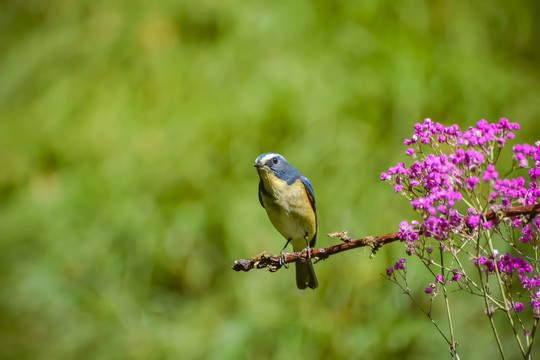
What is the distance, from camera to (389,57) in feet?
16.1

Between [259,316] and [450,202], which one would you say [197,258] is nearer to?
[259,316]

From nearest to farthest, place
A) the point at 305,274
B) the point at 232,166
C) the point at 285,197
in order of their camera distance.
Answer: the point at 285,197
the point at 305,274
the point at 232,166

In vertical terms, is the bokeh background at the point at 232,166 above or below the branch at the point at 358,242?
above

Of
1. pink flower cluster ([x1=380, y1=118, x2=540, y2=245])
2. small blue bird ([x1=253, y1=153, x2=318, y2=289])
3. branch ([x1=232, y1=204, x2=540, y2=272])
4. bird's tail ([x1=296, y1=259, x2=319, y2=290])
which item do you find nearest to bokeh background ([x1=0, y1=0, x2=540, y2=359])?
bird's tail ([x1=296, y1=259, x2=319, y2=290])

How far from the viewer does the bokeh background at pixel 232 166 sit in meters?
4.30

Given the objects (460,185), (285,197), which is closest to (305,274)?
(285,197)

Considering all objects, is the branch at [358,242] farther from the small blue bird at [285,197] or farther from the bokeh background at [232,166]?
the bokeh background at [232,166]

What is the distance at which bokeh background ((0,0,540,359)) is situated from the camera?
169 inches

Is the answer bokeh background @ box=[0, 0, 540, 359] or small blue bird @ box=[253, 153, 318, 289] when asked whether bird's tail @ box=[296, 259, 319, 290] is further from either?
bokeh background @ box=[0, 0, 540, 359]

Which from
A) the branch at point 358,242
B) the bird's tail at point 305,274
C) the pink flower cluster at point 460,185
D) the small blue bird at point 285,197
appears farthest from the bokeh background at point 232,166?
the pink flower cluster at point 460,185

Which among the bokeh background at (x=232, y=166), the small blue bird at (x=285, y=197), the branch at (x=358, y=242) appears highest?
the bokeh background at (x=232, y=166)

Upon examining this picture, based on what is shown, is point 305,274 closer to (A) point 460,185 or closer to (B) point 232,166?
(B) point 232,166

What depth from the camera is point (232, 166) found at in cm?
494

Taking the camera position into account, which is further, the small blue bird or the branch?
the small blue bird
